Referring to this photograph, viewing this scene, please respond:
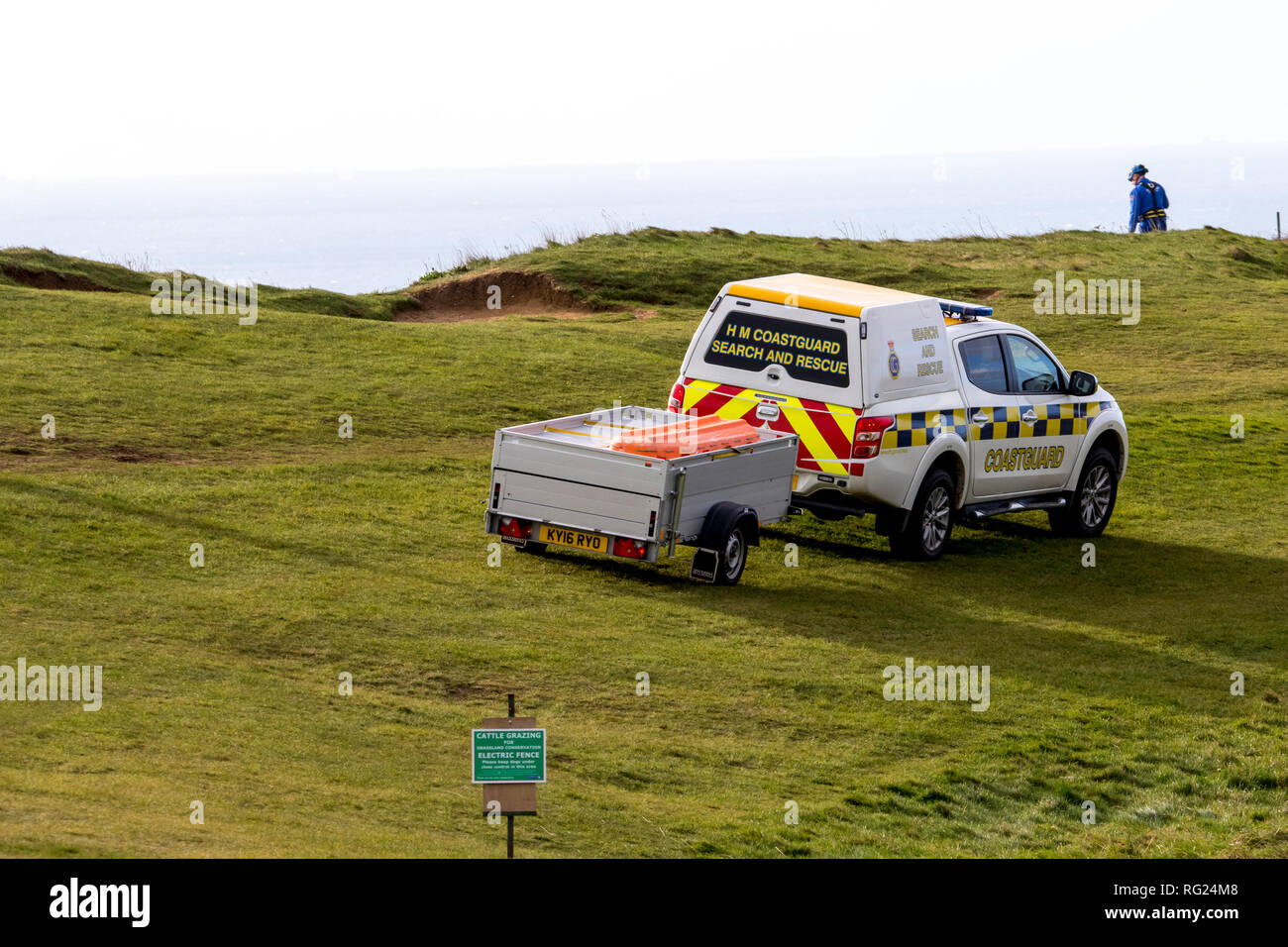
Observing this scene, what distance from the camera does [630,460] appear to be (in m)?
13.9

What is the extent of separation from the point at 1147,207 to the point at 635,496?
3343cm

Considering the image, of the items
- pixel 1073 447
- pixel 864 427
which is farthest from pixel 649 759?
pixel 1073 447

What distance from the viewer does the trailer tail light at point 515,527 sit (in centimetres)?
1469

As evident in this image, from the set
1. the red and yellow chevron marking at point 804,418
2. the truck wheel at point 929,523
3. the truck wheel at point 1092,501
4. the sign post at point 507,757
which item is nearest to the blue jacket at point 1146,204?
the truck wheel at point 1092,501

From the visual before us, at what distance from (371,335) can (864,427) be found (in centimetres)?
1280

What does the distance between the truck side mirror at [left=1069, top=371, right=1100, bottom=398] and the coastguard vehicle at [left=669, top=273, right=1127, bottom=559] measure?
0.06 feet

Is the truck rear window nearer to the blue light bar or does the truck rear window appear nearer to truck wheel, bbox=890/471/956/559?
truck wheel, bbox=890/471/956/559

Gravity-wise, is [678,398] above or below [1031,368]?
below

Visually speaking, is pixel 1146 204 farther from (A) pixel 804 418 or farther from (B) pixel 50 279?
(A) pixel 804 418

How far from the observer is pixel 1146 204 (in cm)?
4394

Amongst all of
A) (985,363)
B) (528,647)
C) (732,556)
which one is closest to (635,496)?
(732,556)

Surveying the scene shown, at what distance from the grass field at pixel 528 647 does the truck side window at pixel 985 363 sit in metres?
1.67

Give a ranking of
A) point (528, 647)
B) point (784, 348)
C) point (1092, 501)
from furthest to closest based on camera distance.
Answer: point (1092, 501) < point (784, 348) < point (528, 647)
